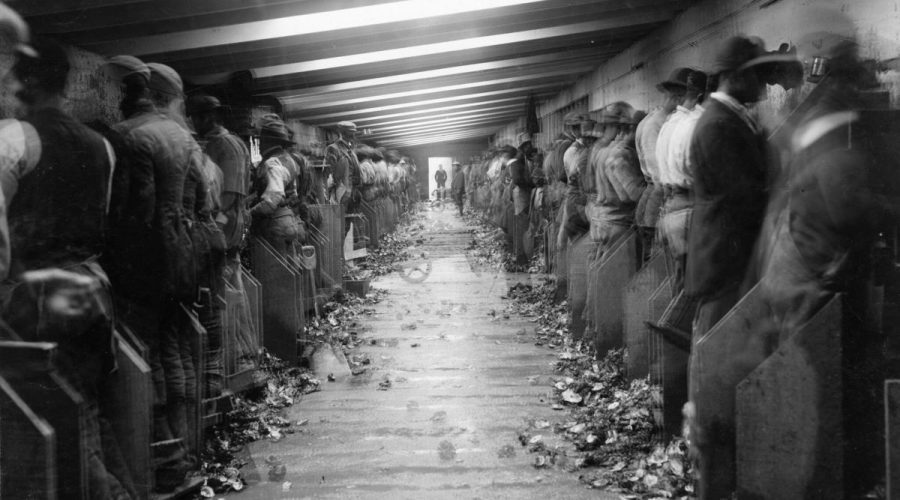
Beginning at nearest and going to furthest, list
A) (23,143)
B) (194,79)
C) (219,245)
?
(23,143)
(219,245)
(194,79)

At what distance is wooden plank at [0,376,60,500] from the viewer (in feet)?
12.0

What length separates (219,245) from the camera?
6324 mm

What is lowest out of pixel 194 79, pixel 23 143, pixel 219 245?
pixel 219 245

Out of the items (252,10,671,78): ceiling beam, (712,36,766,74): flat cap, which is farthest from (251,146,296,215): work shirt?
(712,36,766,74): flat cap

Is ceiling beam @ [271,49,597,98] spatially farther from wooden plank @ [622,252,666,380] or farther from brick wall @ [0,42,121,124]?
wooden plank @ [622,252,666,380]

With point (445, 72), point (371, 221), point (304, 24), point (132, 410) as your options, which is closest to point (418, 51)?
point (445, 72)

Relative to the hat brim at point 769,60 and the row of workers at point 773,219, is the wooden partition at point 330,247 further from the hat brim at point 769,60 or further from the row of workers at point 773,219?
the hat brim at point 769,60

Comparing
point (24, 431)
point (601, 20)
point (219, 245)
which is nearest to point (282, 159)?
point (219, 245)

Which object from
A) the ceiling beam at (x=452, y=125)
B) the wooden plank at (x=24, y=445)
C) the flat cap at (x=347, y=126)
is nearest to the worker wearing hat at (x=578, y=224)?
the wooden plank at (x=24, y=445)

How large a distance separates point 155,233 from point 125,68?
101 cm

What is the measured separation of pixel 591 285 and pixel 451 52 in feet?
11.5

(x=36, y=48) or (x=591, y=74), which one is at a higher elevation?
(x=591, y=74)

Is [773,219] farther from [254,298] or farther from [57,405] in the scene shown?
[254,298]

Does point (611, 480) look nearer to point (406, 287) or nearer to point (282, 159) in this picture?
point (282, 159)
